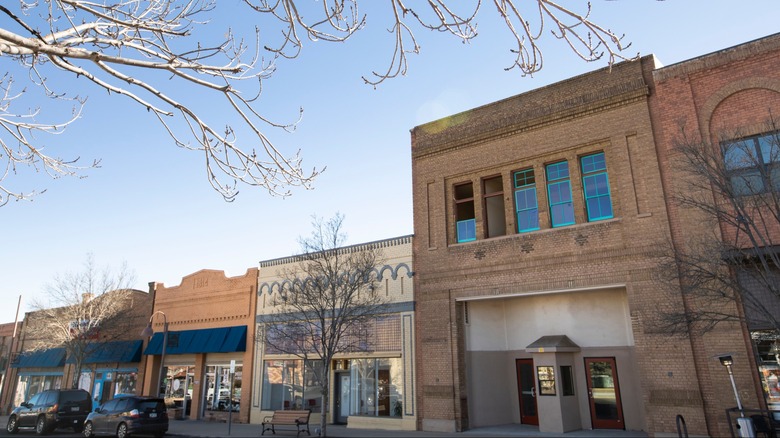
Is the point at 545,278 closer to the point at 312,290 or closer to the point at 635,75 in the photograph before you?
the point at 635,75

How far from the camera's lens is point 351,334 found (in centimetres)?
2044

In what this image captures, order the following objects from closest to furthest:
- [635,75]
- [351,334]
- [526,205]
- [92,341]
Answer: [635,75], [526,205], [351,334], [92,341]

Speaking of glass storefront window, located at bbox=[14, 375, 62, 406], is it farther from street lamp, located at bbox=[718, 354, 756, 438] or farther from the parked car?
Answer: street lamp, located at bbox=[718, 354, 756, 438]

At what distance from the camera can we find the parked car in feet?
64.6

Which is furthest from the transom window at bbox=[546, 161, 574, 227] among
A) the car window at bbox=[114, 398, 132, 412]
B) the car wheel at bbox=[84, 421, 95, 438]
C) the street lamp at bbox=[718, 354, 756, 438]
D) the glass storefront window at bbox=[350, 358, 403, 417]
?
the car wheel at bbox=[84, 421, 95, 438]

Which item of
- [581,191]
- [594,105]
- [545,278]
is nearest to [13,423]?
[545,278]

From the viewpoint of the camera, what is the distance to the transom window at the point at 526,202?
61.1ft

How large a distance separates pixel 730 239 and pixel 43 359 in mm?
38527

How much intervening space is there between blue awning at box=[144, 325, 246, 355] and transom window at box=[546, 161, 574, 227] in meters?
16.0

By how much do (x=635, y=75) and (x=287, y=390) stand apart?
1875 cm

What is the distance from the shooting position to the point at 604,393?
1789 centimetres

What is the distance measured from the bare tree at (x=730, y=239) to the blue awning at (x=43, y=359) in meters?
34.9

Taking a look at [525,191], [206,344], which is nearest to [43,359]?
[206,344]

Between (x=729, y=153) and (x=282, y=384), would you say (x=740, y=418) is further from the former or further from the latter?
(x=282, y=384)
